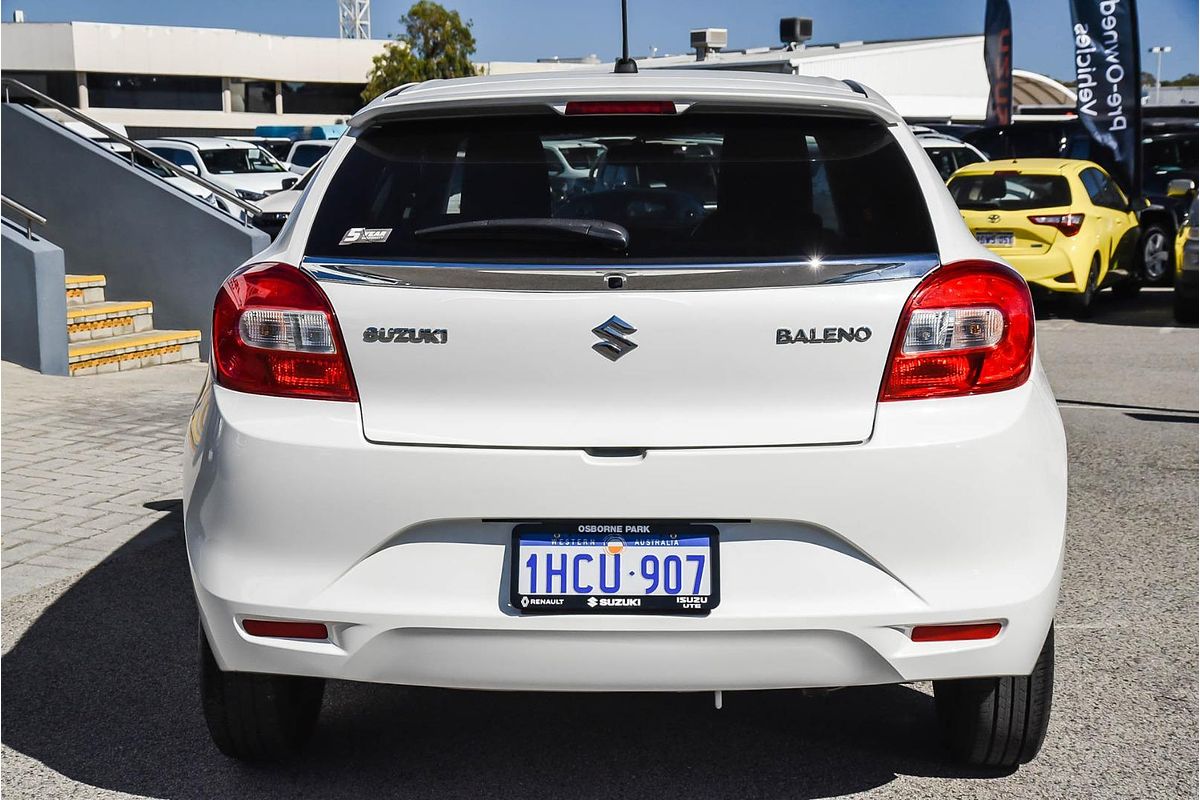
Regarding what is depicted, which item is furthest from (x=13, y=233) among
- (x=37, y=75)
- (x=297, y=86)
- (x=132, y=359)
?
(x=297, y=86)

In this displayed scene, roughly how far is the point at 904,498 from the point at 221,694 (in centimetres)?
166

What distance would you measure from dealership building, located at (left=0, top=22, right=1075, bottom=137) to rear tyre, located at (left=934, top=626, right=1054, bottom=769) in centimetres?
4563

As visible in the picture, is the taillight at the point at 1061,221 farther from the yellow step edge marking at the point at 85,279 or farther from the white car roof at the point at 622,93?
the white car roof at the point at 622,93

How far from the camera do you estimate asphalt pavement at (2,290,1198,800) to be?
3.46 meters

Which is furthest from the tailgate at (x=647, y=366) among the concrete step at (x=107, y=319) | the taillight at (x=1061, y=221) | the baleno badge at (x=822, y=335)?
the taillight at (x=1061, y=221)

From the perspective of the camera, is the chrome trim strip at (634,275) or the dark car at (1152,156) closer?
the chrome trim strip at (634,275)

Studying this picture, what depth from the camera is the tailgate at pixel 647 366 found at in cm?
288

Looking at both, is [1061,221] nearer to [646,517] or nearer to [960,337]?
[960,337]

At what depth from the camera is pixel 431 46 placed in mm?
58594

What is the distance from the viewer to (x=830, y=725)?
3812 millimetres

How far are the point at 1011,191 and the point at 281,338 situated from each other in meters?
12.5

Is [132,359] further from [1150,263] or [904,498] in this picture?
[1150,263]

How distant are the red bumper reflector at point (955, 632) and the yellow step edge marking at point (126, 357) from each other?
8647mm

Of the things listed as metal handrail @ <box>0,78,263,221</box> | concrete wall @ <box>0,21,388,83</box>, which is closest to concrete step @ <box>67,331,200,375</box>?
metal handrail @ <box>0,78,263,221</box>
